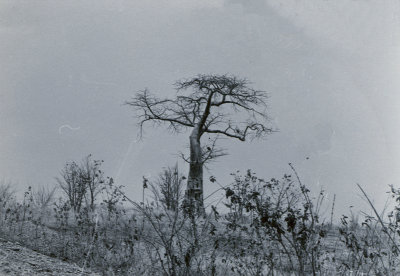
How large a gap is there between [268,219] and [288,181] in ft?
12.7

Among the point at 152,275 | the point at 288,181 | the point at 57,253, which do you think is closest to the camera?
the point at 152,275

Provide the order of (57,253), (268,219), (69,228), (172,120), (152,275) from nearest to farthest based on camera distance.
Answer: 1. (268,219)
2. (152,275)
3. (57,253)
4. (69,228)
5. (172,120)

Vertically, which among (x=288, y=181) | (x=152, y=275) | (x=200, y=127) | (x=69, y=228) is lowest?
(x=152, y=275)

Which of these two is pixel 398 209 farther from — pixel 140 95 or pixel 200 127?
pixel 140 95

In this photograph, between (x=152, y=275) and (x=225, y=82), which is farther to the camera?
(x=225, y=82)

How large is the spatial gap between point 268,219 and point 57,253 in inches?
159

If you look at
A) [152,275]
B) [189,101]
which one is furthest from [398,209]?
[189,101]

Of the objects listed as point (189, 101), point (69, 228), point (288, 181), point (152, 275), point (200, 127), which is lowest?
point (152, 275)

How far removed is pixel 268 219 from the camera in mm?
3383

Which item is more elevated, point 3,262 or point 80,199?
point 80,199

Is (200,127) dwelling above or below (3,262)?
above

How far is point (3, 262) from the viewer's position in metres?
3.50

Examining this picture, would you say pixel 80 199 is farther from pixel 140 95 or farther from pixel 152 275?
pixel 152 275

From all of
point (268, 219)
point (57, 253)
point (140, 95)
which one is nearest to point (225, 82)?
point (140, 95)
